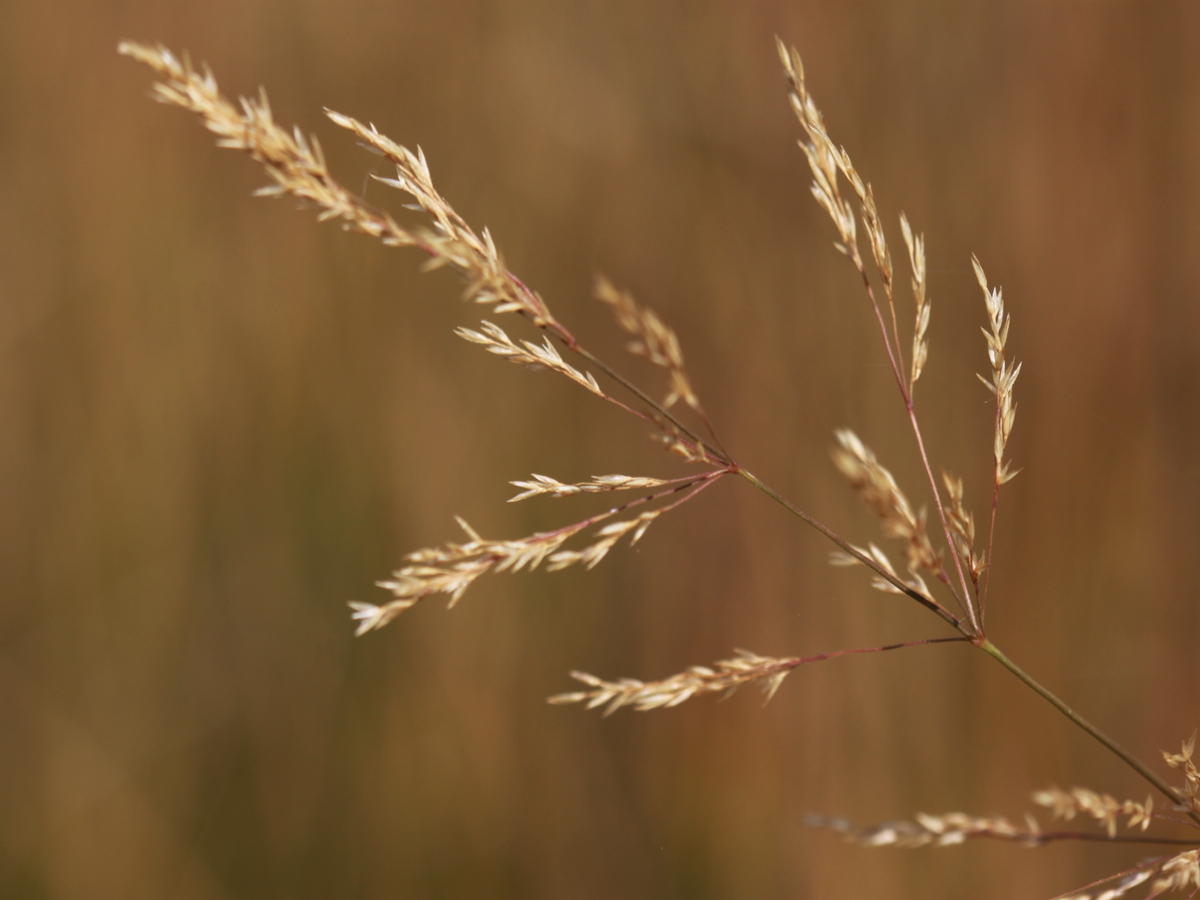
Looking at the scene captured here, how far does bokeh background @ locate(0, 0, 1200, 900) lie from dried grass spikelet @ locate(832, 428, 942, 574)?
3.28ft

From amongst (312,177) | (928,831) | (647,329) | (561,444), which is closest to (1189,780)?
(928,831)

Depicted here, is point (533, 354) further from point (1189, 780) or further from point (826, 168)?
point (1189, 780)

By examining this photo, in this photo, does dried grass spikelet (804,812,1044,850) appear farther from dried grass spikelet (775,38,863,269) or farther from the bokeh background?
the bokeh background

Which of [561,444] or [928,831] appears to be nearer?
[928,831]

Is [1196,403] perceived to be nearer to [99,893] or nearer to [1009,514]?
[1009,514]

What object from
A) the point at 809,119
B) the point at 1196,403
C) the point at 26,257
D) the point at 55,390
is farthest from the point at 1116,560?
the point at 26,257

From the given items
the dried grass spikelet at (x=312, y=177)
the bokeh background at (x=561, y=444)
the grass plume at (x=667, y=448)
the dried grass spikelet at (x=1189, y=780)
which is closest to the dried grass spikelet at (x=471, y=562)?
the grass plume at (x=667, y=448)

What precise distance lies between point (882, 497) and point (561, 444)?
4.09ft

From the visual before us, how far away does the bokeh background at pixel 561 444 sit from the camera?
4.30 ft

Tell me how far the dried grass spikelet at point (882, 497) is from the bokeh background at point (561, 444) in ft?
3.28

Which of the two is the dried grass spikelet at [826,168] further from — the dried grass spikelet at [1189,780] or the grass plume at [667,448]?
the dried grass spikelet at [1189,780]

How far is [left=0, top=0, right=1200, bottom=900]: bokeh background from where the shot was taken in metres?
1.31

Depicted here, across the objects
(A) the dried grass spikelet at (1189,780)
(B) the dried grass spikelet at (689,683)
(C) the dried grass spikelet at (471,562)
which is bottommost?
(A) the dried grass spikelet at (1189,780)

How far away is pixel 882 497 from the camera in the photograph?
1.20ft
